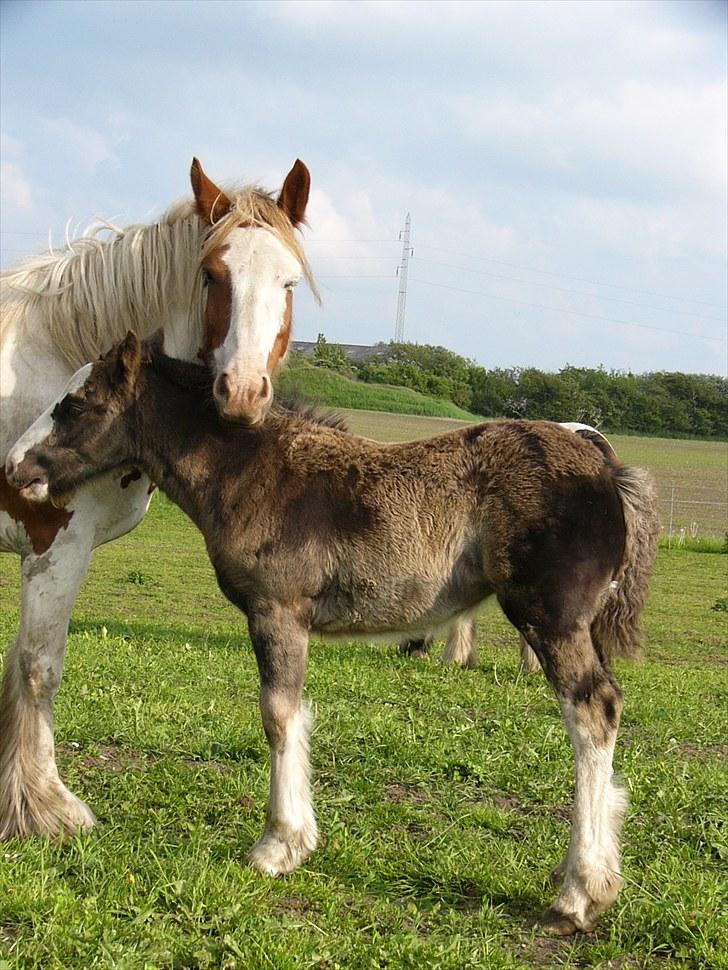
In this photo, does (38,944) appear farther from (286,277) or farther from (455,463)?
(286,277)

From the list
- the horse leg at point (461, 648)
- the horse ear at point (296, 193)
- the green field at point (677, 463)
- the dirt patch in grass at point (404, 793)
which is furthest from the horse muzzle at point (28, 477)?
the green field at point (677, 463)

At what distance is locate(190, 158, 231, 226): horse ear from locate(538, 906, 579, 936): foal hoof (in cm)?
340

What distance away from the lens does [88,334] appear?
5102mm

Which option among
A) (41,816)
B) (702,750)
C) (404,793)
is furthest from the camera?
(702,750)

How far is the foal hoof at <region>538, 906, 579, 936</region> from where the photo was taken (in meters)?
3.95

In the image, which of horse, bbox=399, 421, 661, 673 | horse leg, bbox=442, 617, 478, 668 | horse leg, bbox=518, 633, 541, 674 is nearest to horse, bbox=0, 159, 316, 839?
horse, bbox=399, 421, 661, 673

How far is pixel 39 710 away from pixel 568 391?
190 ft

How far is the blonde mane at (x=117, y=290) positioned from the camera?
198 inches

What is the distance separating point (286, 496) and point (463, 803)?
79.5 inches

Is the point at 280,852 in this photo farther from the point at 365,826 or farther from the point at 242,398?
the point at 242,398

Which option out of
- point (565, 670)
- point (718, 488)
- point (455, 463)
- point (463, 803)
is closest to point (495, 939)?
point (565, 670)

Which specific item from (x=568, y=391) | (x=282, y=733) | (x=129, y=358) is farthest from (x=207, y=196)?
(x=568, y=391)

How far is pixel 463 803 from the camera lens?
5.30m

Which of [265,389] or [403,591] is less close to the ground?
[265,389]
